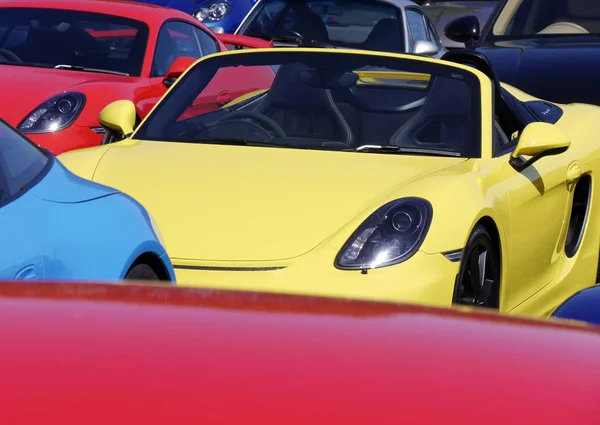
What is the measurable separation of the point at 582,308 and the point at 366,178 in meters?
2.39

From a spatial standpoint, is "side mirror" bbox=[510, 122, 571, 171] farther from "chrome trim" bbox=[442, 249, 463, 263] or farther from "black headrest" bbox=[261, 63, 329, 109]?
"black headrest" bbox=[261, 63, 329, 109]

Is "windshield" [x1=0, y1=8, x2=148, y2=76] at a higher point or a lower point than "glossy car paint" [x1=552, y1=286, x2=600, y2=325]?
lower

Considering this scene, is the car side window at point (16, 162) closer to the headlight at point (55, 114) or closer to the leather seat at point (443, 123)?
the leather seat at point (443, 123)

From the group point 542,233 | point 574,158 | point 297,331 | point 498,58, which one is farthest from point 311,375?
point 498,58

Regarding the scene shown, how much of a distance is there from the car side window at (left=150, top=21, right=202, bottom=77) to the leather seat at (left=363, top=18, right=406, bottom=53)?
3.17 m

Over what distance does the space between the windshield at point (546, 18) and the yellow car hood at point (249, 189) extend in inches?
175

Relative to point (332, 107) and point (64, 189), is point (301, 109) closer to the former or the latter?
point (332, 107)

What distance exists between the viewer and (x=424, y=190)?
18.7 feet

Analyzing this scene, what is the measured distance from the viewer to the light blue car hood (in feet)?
14.3

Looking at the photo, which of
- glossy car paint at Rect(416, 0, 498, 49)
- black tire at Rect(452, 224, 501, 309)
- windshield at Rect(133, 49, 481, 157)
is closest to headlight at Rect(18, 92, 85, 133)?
windshield at Rect(133, 49, 481, 157)

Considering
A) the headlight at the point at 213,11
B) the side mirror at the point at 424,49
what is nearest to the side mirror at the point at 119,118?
the side mirror at the point at 424,49

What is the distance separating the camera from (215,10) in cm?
1753

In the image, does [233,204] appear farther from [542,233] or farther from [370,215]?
[542,233]

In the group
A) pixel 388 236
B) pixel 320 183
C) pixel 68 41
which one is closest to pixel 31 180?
pixel 388 236
